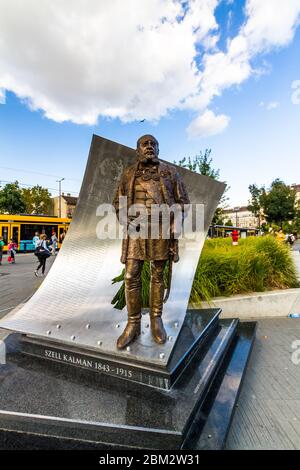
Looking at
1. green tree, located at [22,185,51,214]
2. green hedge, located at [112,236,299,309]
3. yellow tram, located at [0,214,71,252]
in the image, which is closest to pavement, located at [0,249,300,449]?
green hedge, located at [112,236,299,309]

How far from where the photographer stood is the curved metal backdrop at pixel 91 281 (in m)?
3.28

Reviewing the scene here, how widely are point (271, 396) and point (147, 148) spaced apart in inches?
113

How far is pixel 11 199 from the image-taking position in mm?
39094

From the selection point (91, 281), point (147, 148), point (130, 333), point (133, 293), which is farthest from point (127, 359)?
point (147, 148)

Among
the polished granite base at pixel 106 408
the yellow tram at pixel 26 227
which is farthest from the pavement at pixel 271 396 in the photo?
the yellow tram at pixel 26 227

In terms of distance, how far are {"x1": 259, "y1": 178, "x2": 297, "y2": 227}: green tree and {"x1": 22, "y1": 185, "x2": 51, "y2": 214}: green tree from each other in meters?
35.4

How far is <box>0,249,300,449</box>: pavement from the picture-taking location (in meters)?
2.45

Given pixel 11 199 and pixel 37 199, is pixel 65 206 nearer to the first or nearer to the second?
pixel 37 199

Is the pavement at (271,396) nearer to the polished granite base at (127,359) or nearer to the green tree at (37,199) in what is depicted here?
the polished granite base at (127,359)

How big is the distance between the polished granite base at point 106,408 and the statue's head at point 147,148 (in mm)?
2096

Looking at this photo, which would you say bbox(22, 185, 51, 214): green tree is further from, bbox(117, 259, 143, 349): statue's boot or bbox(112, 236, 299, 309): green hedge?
bbox(117, 259, 143, 349): statue's boot
